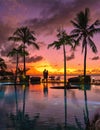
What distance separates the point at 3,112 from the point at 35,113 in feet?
5.71

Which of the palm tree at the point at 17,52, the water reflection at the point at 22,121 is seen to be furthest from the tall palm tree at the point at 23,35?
the water reflection at the point at 22,121

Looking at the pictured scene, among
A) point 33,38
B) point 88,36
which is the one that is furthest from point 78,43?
point 33,38

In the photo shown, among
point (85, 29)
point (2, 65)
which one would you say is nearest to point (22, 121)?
point (85, 29)

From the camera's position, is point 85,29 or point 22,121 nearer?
point 22,121

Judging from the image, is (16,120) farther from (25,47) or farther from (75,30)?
(25,47)

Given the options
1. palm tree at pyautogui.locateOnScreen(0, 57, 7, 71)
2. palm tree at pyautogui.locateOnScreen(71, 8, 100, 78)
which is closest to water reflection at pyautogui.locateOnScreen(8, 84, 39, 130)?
palm tree at pyautogui.locateOnScreen(71, 8, 100, 78)

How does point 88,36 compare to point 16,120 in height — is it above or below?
above

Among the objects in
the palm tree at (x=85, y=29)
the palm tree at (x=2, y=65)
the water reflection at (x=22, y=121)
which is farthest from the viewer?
the palm tree at (x=2, y=65)

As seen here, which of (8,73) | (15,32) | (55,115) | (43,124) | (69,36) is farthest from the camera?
(8,73)

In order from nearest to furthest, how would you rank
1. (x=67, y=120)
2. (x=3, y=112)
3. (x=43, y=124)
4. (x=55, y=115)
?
(x=43, y=124)
(x=67, y=120)
(x=55, y=115)
(x=3, y=112)

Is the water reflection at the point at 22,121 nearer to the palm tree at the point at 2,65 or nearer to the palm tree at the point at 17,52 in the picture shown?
the palm tree at the point at 17,52

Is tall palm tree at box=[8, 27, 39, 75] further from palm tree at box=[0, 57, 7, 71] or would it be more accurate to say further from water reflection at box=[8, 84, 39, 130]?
water reflection at box=[8, 84, 39, 130]

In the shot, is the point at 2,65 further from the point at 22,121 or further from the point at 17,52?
the point at 22,121

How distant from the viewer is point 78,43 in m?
43.9
